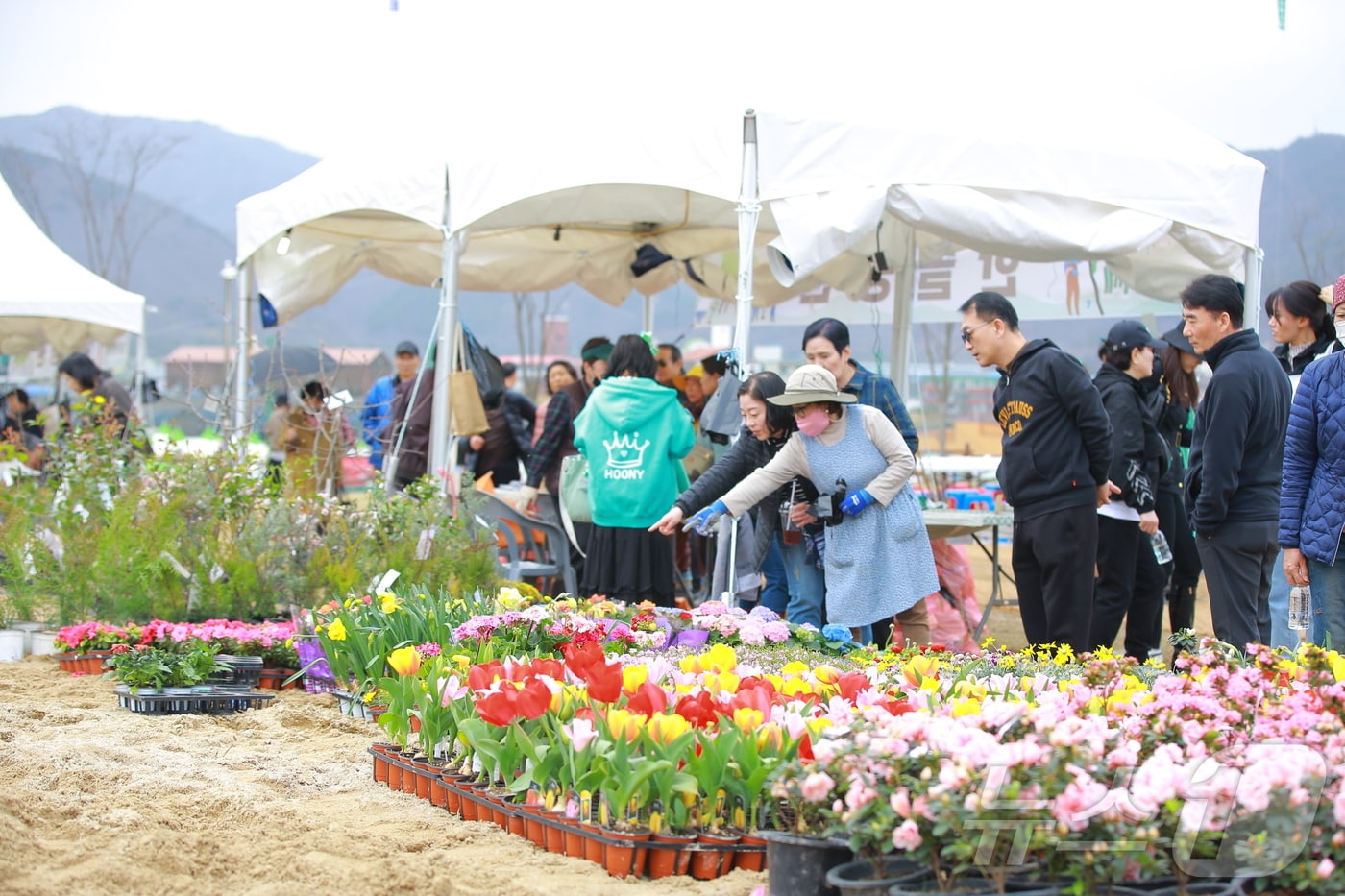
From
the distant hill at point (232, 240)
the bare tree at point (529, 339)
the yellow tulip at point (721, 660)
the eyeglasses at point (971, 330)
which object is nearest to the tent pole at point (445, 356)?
the eyeglasses at point (971, 330)

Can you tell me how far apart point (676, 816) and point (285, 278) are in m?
6.96

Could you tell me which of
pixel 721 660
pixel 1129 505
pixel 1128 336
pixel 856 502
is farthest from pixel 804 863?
pixel 1128 336

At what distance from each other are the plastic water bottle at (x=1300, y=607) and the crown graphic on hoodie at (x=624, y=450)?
127 inches

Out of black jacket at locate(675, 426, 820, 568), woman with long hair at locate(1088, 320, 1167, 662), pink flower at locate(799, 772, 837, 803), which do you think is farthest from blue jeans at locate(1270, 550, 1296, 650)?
pink flower at locate(799, 772, 837, 803)

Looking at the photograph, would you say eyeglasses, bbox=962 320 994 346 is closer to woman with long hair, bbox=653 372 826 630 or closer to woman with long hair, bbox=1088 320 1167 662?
woman with long hair, bbox=653 372 826 630

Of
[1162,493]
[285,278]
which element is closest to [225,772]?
[1162,493]

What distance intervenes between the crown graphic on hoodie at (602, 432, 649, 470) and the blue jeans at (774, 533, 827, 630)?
1203mm

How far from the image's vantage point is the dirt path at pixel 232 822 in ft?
9.07

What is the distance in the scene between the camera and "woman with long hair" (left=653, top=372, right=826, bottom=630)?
534 cm

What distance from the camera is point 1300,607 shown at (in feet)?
12.8

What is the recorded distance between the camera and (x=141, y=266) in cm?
8350

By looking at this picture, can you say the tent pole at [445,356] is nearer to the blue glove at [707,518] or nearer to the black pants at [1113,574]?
the blue glove at [707,518]

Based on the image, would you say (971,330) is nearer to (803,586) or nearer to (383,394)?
(803,586)

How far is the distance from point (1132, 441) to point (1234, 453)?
1.42 meters
